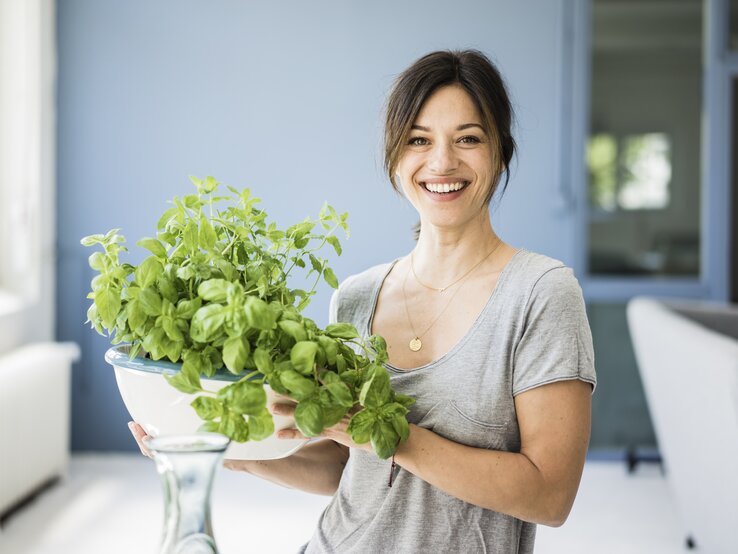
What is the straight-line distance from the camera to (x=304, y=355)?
2.39 feet

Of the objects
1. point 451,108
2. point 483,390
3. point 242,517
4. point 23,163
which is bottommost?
point 242,517

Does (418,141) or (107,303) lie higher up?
(418,141)

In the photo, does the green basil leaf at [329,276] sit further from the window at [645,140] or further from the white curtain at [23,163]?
the window at [645,140]

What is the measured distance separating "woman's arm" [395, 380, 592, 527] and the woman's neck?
235 mm

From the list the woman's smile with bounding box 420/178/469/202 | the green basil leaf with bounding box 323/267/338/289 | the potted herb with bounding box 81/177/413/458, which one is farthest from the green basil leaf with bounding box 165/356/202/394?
the woman's smile with bounding box 420/178/469/202

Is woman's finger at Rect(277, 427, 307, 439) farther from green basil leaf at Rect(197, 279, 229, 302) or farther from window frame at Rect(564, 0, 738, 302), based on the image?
window frame at Rect(564, 0, 738, 302)

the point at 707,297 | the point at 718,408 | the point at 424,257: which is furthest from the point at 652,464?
the point at 424,257

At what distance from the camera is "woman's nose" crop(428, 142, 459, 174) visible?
119 cm

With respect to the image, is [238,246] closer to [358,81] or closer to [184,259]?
[184,259]

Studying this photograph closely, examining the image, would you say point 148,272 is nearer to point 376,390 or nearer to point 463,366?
point 376,390

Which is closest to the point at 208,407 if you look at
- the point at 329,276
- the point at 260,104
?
the point at 329,276

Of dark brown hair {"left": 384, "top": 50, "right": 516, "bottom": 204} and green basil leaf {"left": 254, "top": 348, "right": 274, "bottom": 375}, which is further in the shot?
dark brown hair {"left": 384, "top": 50, "right": 516, "bottom": 204}

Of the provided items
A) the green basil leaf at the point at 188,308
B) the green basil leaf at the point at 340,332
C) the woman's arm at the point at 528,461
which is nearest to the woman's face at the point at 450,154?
the woman's arm at the point at 528,461

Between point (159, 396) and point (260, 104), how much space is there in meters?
3.67
